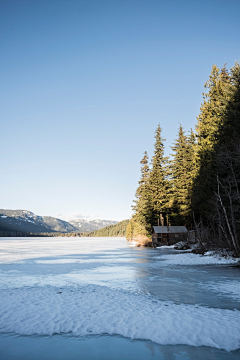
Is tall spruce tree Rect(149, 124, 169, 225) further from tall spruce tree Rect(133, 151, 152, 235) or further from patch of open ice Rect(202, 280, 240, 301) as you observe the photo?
patch of open ice Rect(202, 280, 240, 301)

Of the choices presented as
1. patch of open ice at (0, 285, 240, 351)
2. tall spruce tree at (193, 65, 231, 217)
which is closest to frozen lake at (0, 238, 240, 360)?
patch of open ice at (0, 285, 240, 351)

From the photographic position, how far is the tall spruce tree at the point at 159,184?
5134cm

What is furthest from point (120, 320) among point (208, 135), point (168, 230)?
point (168, 230)

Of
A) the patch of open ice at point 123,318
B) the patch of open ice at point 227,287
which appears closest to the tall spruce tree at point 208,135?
the patch of open ice at point 227,287

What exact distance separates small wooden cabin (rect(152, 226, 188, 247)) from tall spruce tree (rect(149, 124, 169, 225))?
4.84m

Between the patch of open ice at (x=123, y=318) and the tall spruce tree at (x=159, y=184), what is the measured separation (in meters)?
41.3

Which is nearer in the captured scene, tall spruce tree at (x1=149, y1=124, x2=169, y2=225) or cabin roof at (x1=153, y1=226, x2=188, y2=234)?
cabin roof at (x1=153, y1=226, x2=188, y2=234)

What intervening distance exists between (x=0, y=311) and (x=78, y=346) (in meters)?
3.76

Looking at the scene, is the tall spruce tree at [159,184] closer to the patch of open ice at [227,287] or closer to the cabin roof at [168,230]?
the cabin roof at [168,230]

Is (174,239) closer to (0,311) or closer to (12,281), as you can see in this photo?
(12,281)

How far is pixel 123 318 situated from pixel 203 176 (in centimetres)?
2609

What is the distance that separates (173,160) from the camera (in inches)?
2111

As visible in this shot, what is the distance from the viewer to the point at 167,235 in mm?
46281

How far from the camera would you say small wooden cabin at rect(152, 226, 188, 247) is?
149ft
